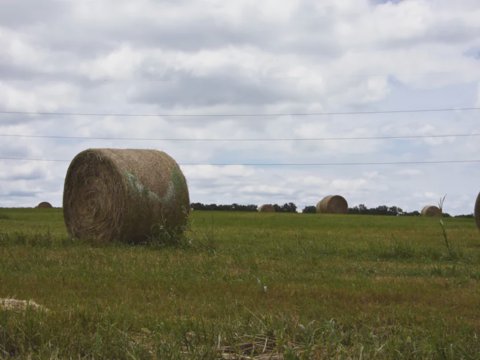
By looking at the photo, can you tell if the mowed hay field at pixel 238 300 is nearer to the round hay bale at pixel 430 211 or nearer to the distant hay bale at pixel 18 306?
the distant hay bale at pixel 18 306

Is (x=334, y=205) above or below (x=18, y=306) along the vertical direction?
above

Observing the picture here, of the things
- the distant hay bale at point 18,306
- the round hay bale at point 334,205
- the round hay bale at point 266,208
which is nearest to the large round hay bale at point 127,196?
the distant hay bale at point 18,306

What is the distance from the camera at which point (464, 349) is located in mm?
4797

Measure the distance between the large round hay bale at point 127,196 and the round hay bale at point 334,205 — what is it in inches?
1161

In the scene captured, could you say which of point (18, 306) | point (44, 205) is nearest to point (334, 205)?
point (44, 205)

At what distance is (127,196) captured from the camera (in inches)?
587

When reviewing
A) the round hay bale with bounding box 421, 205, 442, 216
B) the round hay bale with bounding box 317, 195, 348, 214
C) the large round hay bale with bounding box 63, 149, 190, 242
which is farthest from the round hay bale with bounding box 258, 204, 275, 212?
the large round hay bale with bounding box 63, 149, 190, 242

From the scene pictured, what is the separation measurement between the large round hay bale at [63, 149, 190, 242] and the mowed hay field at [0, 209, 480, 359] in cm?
89

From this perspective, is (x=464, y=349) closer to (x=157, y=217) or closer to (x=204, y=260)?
(x=204, y=260)

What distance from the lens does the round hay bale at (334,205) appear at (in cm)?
4478

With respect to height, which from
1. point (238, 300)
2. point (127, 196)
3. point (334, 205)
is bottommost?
point (238, 300)

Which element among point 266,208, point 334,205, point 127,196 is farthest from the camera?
point 266,208

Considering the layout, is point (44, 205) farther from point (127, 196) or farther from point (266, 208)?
point (127, 196)

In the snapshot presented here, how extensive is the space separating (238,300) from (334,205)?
1492 inches
